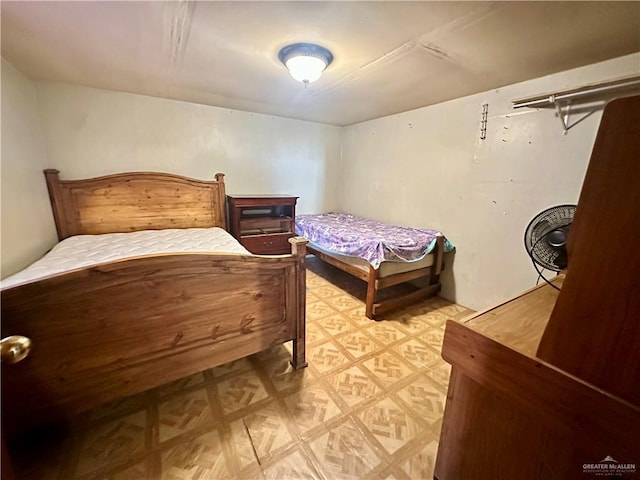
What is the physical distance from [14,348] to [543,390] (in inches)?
52.2

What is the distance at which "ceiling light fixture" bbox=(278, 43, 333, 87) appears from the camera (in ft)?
5.35

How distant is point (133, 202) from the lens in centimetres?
275

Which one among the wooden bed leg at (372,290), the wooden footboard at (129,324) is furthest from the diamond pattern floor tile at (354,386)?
the wooden bed leg at (372,290)

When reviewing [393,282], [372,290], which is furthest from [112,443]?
[393,282]

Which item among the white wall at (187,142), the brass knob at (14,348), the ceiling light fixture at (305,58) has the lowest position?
the brass knob at (14,348)

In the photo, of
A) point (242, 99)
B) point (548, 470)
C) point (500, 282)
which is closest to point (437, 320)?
point (500, 282)

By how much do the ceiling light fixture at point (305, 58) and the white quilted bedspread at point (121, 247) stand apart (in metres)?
1.31

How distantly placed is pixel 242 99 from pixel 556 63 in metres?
2.75

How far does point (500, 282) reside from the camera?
2.43 metres

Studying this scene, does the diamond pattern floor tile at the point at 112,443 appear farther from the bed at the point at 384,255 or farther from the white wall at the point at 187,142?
the white wall at the point at 187,142

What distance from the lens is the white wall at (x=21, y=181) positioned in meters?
1.74

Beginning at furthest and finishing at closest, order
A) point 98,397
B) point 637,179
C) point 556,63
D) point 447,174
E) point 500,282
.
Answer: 1. point 447,174
2. point 500,282
3. point 556,63
4. point 98,397
5. point 637,179

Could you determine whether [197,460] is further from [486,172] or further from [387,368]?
[486,172]

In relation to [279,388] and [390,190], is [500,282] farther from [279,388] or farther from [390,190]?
[279,388]
